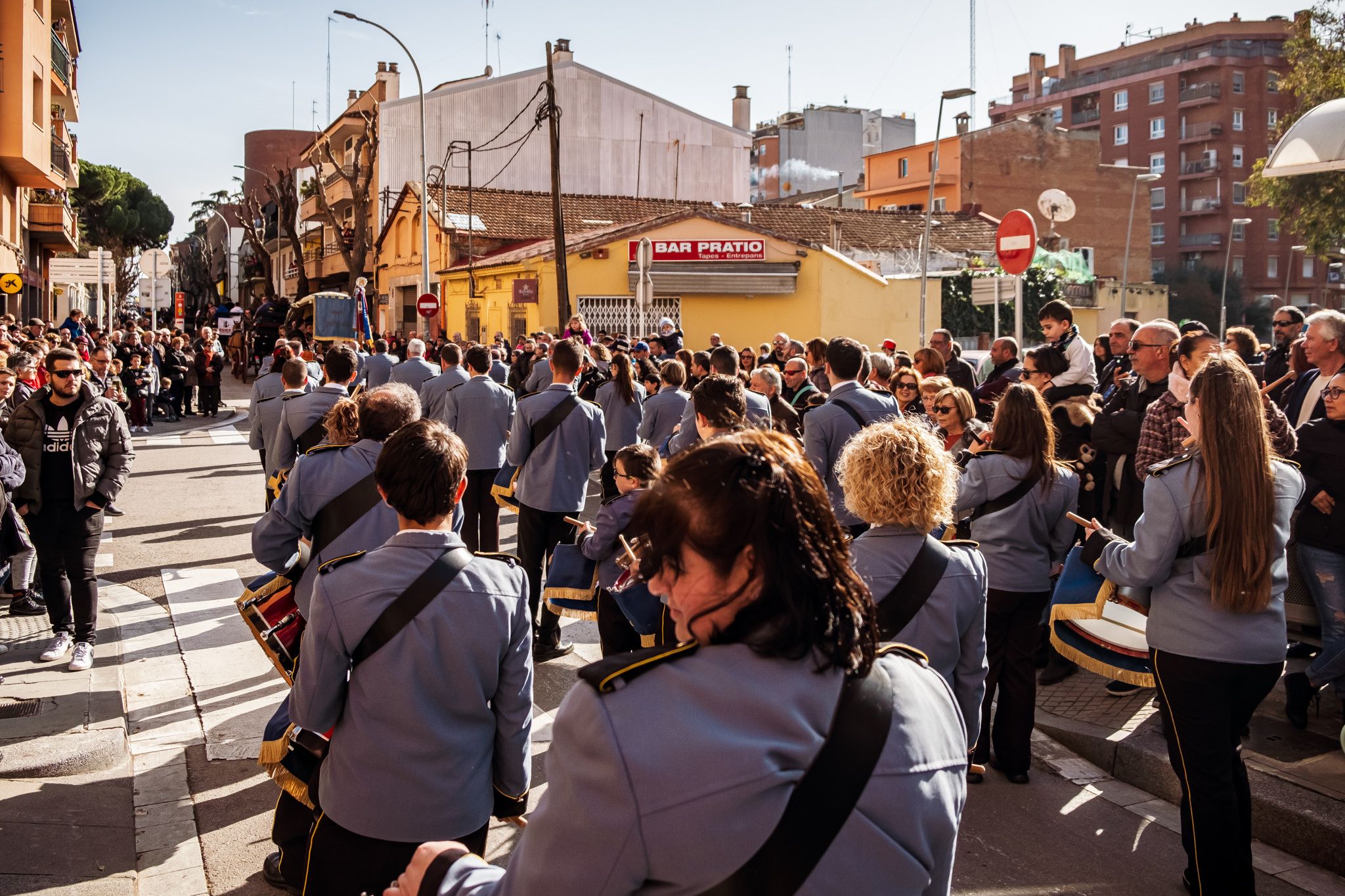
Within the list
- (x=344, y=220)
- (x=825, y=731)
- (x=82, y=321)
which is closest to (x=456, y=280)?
(x=82, y=321)

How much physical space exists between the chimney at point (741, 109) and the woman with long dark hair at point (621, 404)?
141ft

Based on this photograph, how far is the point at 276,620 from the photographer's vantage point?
160 inches

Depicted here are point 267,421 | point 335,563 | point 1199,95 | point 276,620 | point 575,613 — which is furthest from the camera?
point 1199,95

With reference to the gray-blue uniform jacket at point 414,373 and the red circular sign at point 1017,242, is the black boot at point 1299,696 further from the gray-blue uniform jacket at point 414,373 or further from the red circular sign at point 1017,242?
the gray-blue uniform jacket at point 414,373

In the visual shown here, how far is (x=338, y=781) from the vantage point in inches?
119

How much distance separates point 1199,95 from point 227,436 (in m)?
65.2

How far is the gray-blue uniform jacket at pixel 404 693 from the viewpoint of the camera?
2984 mm

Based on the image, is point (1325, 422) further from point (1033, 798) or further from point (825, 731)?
point (825, 731)

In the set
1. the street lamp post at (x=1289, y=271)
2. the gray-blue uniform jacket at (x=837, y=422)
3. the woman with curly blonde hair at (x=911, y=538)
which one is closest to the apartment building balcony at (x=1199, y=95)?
the street lamp post at (x=1289, y=271)

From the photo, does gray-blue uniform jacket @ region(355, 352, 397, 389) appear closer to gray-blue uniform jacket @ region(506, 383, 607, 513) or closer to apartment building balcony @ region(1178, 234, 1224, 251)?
gray-blue uniform jacket @ region(506, 383, 607, 513)

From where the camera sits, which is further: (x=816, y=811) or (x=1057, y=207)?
(x=1057, y=207)

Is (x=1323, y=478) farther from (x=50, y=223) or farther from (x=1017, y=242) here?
(x=50, y=223)

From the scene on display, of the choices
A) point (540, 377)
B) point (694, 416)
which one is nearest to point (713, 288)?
point (540, 377)

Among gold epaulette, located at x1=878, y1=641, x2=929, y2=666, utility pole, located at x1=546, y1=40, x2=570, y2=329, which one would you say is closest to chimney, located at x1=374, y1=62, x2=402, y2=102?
utility pole, located at x1=546, y1=40, x2=570, y2=329
